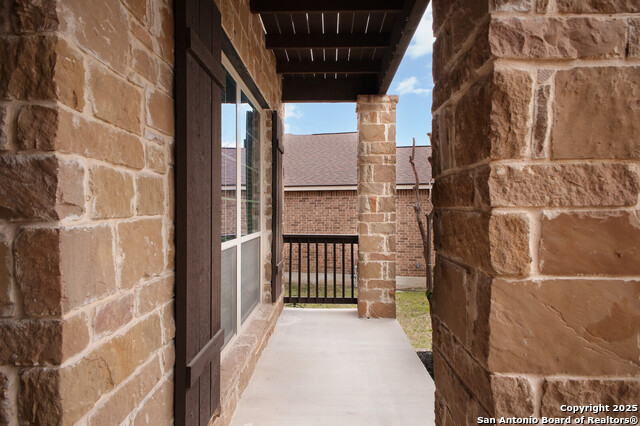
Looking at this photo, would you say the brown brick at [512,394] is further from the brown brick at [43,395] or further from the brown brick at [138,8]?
the brown brick at [138,8]

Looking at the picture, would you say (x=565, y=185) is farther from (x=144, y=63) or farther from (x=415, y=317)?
(x=415, y=317)

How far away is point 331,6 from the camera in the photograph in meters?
2.53

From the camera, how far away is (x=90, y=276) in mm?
818

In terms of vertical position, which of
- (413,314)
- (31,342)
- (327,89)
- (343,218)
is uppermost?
(327,89)

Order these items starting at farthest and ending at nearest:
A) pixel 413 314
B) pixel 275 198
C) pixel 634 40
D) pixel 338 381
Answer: pixel 413 314 → pixel 275 198 → pixel 338 381 → pixel 634 40

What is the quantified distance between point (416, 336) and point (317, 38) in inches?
171

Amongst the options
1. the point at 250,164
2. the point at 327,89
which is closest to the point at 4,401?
the point at 250,164

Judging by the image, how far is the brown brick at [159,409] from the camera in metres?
1.05

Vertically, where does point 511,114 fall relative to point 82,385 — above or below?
above

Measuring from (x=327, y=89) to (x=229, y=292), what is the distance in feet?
9.50

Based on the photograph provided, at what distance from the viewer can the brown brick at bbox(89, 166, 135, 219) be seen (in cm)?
84

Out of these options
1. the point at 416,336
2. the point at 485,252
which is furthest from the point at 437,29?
the point at 416,336

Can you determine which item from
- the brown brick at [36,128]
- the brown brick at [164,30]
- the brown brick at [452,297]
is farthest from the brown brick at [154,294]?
the brown brick at [452,297]

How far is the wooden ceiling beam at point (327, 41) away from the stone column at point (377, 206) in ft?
2.88
